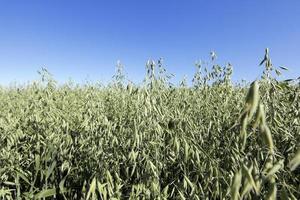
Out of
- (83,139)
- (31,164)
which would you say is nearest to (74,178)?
(83,139)

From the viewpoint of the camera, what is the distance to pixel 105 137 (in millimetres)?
2352

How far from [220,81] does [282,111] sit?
67.7 inches

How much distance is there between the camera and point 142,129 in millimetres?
2062

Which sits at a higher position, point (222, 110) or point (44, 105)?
point (44, 105)

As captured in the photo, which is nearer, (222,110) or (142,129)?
(142,129)

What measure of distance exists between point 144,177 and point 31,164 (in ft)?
4.29

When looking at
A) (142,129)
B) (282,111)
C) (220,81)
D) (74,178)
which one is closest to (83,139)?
(74,178)

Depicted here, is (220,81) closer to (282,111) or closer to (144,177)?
(282,111)

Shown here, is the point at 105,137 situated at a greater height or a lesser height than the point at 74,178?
greater

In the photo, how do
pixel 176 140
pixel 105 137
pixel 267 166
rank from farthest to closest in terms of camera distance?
pixel 105 137 → pixel 176 140 → pixel 267 166

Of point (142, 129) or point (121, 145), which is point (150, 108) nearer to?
point (142, 129)

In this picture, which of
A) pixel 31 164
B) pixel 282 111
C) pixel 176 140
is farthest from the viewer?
pixel 31 164

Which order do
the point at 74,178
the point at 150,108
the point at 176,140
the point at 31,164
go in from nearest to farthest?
the point at 176,140 < the point at 150,108 < the point at 74,178 < the point at 31,164

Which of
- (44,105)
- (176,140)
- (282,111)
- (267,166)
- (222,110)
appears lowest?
(267,166)
